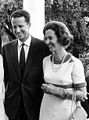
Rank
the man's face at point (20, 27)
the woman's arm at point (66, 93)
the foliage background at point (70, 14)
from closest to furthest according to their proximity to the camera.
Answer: the woman's arm at point (66, 93) < the man's face at point (20, 27) < the foliage background at point (70, 14)

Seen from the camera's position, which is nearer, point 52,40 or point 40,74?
point 52,40

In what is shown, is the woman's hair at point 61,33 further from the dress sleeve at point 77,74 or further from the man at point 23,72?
the man at point 23,72

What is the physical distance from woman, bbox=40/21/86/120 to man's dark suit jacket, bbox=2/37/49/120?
329 millimetres

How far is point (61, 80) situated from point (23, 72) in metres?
0.67

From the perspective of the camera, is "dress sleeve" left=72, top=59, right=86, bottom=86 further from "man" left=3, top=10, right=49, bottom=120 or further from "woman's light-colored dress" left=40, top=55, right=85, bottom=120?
"man" left=3, top=10, right=49, bottom=120

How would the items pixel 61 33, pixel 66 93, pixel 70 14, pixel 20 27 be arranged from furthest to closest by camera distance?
pixel 70 14 < pixel 20 27 < pixel 61 33 < pixel 66 93

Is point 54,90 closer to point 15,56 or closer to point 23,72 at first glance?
point 23,72

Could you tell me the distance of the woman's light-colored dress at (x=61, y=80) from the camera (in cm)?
275

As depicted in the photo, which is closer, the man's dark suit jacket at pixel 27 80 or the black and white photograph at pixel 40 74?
the black and white photograph at pixel 40 74

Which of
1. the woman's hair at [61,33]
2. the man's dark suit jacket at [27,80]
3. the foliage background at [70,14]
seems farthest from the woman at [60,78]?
the foliage background at [70,14]

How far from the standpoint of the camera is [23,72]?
3.31 meters

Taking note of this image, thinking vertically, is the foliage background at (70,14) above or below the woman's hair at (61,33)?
below

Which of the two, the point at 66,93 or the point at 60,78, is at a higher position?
the point at 60,78

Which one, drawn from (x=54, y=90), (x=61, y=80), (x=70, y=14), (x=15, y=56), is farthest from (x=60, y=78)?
(x=70, y=14)
